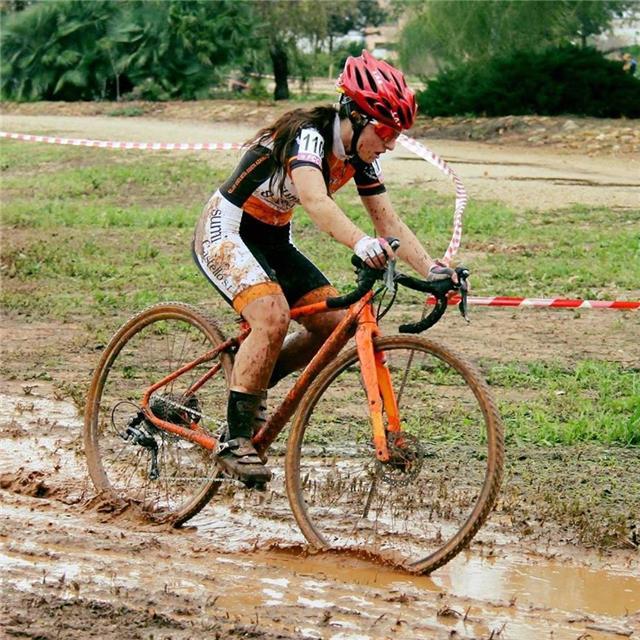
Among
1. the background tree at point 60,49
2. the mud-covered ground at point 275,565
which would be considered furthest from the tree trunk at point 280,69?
the mud-covered ground at point 275,565

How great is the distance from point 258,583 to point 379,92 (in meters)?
2.02

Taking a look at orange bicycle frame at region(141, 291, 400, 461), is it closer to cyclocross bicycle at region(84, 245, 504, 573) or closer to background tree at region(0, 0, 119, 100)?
cyclocross bicycle at region(84, 245, 504, 573)

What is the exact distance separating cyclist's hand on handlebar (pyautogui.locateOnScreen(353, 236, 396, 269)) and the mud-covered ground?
1250 millimetres

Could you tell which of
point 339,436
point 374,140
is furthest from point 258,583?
point 339,436

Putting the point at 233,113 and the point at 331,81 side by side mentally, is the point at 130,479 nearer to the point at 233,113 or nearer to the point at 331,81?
the point at 233,113

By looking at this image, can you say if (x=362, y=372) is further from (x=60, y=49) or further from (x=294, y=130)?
(x=60, y=49)

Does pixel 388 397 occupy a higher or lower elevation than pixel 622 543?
higher

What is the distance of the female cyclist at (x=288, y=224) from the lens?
18.7 feet

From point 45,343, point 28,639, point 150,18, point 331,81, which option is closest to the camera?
point 28,639

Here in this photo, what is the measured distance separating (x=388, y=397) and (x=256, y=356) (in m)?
0.63

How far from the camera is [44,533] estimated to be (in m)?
6.18

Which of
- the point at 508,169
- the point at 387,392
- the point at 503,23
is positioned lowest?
the point at 508,169

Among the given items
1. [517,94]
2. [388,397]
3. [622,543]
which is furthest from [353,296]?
[517,94]

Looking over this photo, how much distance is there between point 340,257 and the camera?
14.2 m
